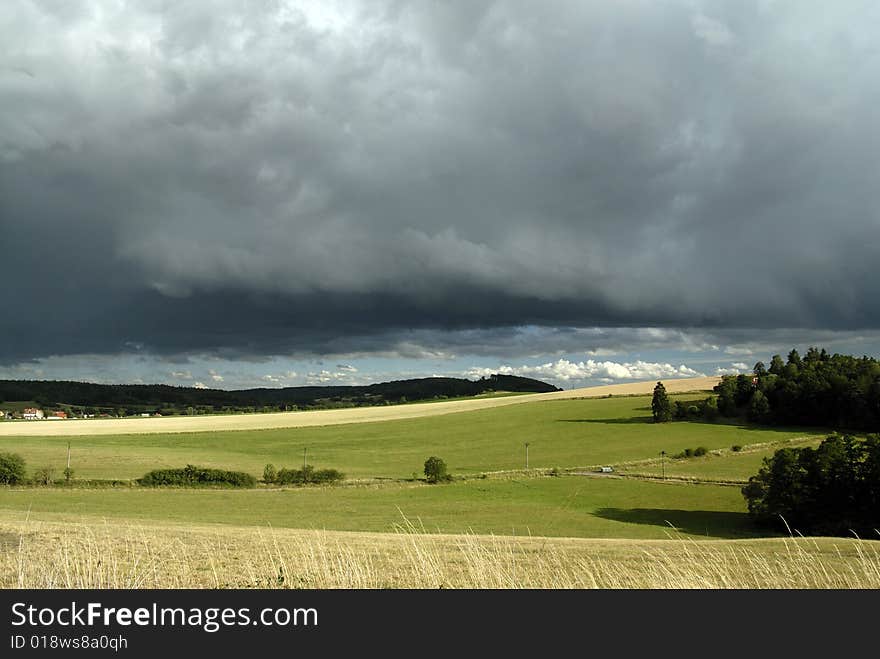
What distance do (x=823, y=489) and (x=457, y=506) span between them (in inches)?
1169

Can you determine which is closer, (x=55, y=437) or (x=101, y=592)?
(x=101, y=592)

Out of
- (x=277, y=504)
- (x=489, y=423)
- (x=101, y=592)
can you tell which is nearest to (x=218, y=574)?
(x=101, y=592)

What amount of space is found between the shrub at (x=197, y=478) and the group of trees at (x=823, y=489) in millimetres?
48869

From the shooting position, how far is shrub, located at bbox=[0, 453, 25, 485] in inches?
2490

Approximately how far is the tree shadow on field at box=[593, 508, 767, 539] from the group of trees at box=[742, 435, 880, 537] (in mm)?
2383

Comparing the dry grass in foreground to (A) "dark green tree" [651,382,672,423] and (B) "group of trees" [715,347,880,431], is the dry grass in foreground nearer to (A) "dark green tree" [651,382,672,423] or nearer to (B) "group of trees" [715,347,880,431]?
(A) "dark green tree" [651,382,672,423]

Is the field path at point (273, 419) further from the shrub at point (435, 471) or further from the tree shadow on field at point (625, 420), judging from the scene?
the shrub at point (435, 471)

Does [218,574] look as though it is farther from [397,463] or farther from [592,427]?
[592,427]

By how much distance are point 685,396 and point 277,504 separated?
121m

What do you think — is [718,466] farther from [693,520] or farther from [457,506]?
[457,506]

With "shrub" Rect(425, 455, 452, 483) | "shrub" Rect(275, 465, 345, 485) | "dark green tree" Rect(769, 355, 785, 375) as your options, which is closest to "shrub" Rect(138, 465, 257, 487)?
"shrub" Rect(275, 465, 345, 485)

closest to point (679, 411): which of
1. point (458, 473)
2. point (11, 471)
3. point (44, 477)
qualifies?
point (458, 473)

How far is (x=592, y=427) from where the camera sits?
12525 centimetres

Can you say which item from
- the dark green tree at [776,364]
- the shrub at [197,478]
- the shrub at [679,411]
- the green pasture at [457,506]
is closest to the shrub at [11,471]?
the green pasture at [457,506]
